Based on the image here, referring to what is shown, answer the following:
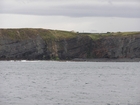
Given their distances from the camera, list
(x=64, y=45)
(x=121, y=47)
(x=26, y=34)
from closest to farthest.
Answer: (x=121, y=47)
(x=64, y=45)
(x=26, y=34)

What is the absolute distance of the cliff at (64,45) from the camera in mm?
179625

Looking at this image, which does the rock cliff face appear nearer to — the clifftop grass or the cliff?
the cliff

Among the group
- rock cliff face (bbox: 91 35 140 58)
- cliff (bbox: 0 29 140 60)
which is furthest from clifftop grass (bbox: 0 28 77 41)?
rock cliff face (bbox: 91 35 140 58)

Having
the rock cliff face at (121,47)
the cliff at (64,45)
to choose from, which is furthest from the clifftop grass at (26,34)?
the rock cliff face at (121,47)

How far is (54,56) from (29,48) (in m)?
12.7

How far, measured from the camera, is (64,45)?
621ft

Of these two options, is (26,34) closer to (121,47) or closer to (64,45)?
(64,45)

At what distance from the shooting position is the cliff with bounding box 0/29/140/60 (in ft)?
589

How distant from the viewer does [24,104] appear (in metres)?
45.4

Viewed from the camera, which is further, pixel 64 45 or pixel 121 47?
pixel 64 45

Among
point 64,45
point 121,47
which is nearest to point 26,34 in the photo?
point 64,45

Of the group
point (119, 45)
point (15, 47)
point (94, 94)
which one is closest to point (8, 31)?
point (15, 47)

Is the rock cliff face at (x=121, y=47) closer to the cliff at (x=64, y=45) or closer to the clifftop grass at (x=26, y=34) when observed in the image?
the cliff at (x=64, y=45)

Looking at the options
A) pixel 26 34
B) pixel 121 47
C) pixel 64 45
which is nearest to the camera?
pixel 121 47
